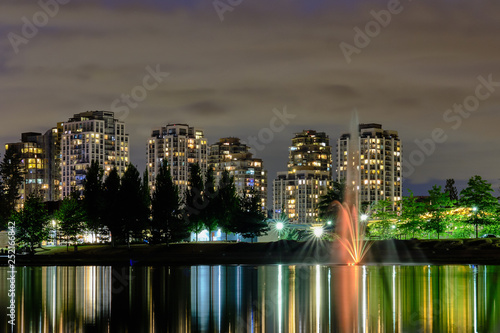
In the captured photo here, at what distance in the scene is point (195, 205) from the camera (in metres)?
116

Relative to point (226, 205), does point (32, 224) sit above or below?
below

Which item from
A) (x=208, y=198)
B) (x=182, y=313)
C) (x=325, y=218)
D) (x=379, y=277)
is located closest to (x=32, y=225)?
(x=208, y=198)

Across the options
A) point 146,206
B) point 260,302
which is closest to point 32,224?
point 146,206

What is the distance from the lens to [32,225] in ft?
355

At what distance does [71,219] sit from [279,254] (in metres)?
37.8

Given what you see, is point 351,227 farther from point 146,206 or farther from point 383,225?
point 146,206

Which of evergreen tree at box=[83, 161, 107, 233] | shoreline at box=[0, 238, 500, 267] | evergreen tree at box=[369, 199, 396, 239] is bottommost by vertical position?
shoreline at box=[0, 238, 500, 267]

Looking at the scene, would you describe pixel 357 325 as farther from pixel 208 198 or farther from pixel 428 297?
pixel 208 198

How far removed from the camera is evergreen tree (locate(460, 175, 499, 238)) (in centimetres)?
10112

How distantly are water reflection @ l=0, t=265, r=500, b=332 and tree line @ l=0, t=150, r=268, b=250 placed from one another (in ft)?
151

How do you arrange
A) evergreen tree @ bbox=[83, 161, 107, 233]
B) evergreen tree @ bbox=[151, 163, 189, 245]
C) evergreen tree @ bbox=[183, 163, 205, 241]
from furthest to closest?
evergreen tree @ bbox=[83, 161, 107, 233], evergreen tree @ bbox=[183, 163, 205, 241], evergreen tree @ bbox=[151, 163, 189, 245]

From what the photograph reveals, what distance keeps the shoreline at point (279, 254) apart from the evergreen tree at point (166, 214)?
417 centimetres

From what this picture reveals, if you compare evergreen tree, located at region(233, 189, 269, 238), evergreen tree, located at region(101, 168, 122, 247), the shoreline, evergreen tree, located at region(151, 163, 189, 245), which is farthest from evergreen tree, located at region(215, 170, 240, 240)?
evergreen tree, located at region(101, 168, 122, 247)

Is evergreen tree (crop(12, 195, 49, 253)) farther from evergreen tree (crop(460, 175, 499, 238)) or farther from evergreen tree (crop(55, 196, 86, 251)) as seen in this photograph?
evergreen tree (crop(460, 175, 499, 238))
